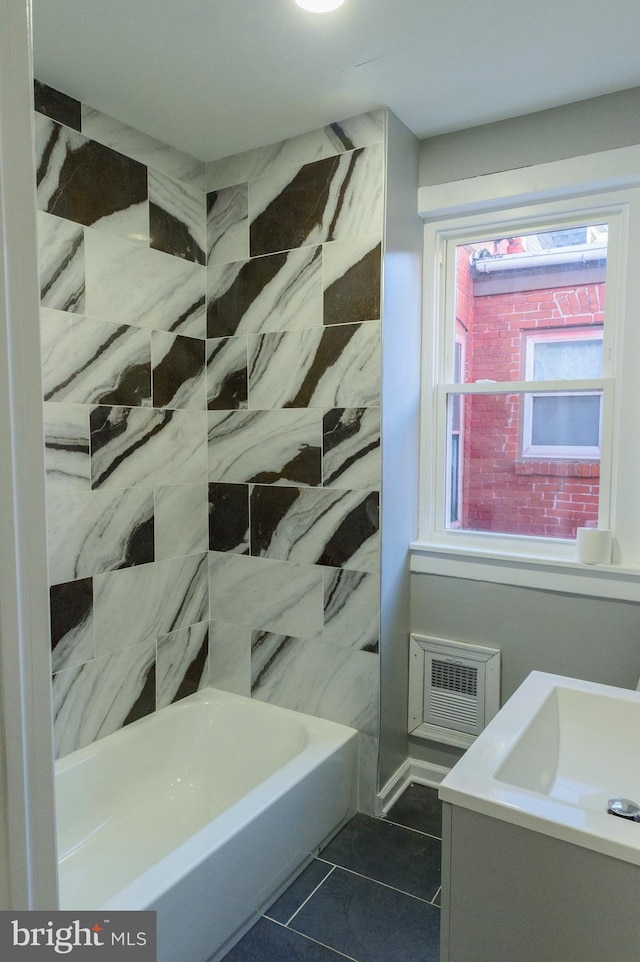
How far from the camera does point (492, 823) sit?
112 centimetres

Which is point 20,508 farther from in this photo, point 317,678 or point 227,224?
point 227,224

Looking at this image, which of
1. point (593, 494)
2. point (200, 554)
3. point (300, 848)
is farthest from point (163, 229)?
point (300, 848)

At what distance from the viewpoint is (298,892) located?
1.92m

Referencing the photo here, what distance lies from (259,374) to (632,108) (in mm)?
1549

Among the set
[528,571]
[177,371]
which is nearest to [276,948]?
[528,571]

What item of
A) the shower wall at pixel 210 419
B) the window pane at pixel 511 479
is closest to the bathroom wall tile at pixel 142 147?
the shower wall at pixel 210 419

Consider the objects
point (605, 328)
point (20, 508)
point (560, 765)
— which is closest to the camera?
point (20, 508)

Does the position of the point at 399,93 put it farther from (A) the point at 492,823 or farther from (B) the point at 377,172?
(A) the point at 492,823

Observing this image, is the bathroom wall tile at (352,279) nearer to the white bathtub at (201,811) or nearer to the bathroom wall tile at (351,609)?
the bathroom wall tile at (351,609)

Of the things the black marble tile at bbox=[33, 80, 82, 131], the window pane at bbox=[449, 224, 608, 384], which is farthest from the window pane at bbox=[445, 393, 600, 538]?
the black marble tile at bbox=[33, 80, 82, 131]

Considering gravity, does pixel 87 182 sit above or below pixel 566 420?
above

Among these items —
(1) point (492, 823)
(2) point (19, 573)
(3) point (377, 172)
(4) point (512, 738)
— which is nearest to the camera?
(2) point (19, 573)

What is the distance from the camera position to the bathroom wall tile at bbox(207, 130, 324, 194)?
2277mm

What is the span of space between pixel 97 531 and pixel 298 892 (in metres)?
1.35
